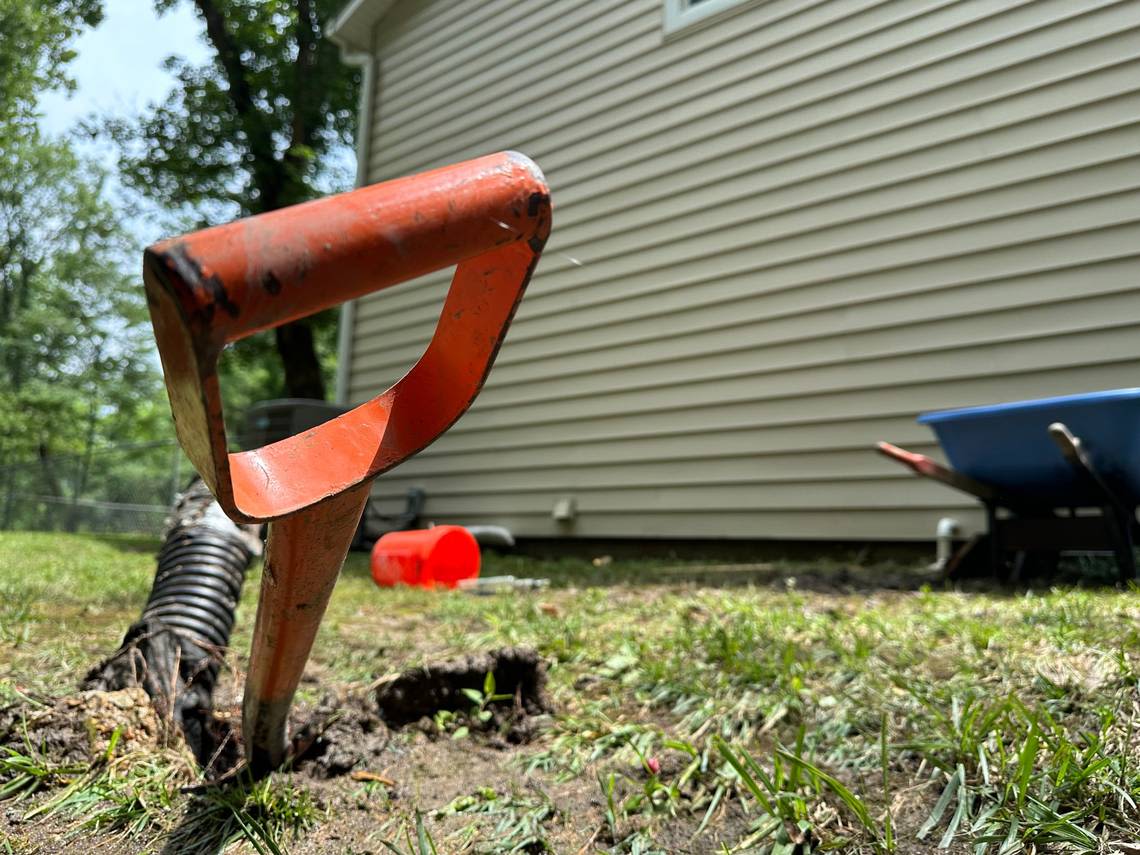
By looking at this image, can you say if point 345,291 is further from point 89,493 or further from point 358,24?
point 89,493

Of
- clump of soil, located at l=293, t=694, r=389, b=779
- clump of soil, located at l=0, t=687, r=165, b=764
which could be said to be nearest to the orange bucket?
clump of soil, located at l=293, t=694, r=389, b=779

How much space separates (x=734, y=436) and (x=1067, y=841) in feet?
12.0

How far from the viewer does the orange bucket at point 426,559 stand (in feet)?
11.7

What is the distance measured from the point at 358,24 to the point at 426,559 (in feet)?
19.4

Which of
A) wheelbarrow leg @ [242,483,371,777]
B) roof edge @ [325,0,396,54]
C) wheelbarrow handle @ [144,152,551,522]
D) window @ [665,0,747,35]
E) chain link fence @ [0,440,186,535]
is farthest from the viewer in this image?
chain link fence @ [0,440,186,535]

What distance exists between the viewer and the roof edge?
281 inches

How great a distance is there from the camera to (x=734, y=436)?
4.61 meters

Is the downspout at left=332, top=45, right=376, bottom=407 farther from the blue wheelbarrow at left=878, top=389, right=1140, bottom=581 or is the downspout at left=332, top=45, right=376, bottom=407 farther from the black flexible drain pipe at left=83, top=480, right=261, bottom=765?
the blue wheelbarrow at left=878, top=389, right=1140, bottom=581

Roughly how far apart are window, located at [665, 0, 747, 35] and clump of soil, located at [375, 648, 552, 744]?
14.7 feet

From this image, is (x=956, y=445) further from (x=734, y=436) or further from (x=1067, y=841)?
(x=1067, y=841)

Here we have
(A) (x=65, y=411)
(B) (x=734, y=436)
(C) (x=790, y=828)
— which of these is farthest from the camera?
(A) (x=65, y=411)

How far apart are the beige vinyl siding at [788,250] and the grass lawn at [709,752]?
1.73 m

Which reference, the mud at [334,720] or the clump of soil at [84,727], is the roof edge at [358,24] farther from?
the clump of soil at [84,727]

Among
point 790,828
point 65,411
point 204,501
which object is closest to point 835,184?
point 204,501
